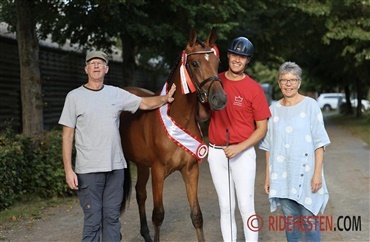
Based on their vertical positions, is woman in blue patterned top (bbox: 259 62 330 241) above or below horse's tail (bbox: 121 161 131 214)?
above

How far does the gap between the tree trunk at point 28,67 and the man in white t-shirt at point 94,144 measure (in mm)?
5015

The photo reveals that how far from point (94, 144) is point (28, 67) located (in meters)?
5.37

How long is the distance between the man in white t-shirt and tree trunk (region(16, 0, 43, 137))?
5.01 m

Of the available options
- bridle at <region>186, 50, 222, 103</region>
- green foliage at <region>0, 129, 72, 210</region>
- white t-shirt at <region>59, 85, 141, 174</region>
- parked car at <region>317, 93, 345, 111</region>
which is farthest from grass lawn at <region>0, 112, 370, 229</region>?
parked car at <region>317, 93, 345, 111</region>

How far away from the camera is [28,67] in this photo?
922 centimetres

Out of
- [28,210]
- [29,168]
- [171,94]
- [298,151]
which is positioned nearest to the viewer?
[298,151]

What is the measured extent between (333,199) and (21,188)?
4845mm

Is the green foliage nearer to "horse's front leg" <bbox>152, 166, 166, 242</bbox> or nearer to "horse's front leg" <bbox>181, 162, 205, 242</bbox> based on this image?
"horse's front leg" <bbox>152, 166, 166, 242</bbox>

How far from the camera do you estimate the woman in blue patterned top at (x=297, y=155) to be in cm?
419

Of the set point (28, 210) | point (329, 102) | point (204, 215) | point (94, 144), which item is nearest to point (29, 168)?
point (28, 210)

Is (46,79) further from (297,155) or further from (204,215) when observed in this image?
(297,155)

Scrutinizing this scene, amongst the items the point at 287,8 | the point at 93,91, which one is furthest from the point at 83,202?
Result: the point at 287,8

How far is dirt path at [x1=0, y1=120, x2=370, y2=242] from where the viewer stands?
6169 millimetres

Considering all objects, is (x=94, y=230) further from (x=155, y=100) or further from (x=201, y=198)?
(x=201, y=198)
